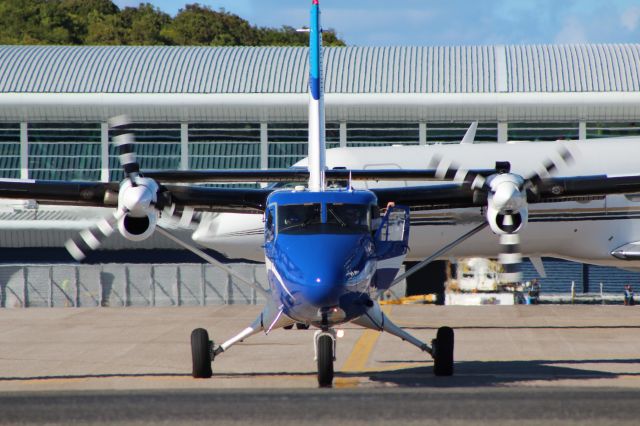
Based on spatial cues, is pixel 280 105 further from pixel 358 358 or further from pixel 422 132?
pixel 358 358

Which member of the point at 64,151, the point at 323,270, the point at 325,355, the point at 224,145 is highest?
the point at 224,145

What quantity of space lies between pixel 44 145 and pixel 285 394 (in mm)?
32460

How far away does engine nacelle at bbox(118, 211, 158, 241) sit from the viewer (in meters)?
17.3

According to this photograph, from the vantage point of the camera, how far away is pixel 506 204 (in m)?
17.3

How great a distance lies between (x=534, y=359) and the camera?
19.9m

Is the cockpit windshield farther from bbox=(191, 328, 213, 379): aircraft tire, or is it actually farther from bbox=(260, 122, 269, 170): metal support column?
bbox=(260, 122, 269, 170): metal support column

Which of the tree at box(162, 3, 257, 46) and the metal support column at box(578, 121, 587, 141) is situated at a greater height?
the tree at box(162, 3, 257, 46)

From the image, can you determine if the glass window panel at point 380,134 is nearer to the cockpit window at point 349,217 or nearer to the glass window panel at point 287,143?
the glass window panel at point 287,143

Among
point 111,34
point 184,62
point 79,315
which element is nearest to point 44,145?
point 184,62

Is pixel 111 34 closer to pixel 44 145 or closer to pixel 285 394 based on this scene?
pixel 44 145

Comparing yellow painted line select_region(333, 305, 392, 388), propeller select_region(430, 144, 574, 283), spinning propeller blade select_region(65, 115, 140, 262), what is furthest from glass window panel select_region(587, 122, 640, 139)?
spinning propeller blade select_region(65, 115, 140, 262)

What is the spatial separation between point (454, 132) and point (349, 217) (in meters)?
27.2

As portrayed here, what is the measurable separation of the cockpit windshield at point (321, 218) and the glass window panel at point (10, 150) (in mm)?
29338

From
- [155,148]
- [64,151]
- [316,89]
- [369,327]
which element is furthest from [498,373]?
[64,151]
